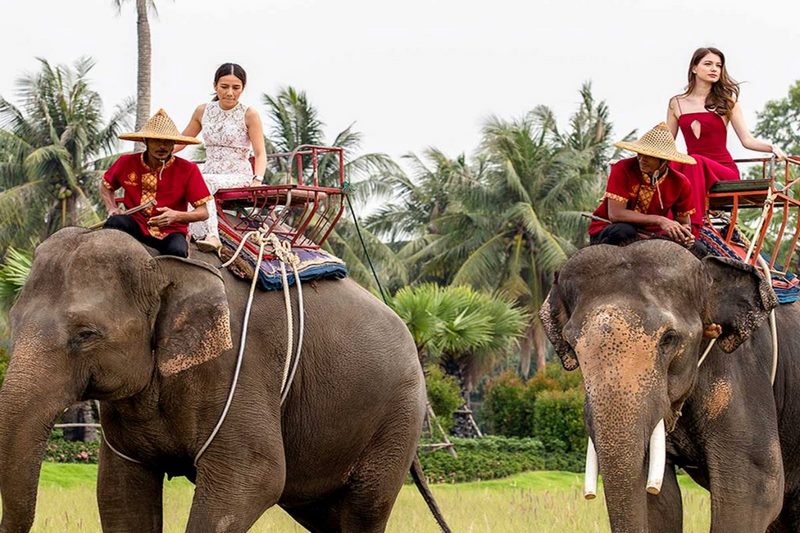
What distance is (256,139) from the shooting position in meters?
8.38

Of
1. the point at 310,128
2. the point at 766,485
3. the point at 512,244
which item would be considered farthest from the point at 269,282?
the point at 512,244

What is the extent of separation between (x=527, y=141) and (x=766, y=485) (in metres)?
35.1

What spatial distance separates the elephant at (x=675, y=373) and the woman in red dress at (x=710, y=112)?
3.56 ft

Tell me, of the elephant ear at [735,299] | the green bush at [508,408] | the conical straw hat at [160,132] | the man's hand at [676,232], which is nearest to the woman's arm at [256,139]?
the conical straw hat at [160,132]

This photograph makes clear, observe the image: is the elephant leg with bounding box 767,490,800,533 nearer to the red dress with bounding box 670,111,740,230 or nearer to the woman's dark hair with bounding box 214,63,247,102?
the red dress with bounding box 670,111,740,230

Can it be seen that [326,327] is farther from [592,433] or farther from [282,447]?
[592,433]

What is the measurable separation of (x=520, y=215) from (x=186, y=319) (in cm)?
3415

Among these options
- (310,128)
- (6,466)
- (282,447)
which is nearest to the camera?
(6,466)

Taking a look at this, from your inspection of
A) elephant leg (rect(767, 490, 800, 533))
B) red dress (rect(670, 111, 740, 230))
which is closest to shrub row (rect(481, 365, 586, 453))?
elephant leg (rect(767, 490, 800, 533))

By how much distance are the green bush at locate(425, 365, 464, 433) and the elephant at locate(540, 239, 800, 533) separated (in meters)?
21.0

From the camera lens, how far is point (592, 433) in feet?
19.6

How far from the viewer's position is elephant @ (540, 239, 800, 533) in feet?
19.3

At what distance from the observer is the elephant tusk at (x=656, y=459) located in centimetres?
586

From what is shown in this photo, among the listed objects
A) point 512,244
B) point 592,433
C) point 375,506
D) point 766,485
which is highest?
point 592,433
